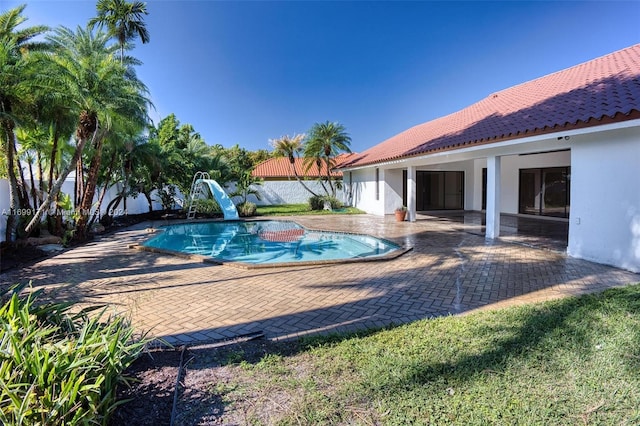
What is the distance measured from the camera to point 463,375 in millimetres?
3346

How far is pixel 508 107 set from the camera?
13914 millimetres

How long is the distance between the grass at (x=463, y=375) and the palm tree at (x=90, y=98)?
32.7ft

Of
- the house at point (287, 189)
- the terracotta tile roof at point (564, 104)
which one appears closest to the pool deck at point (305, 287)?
the terracotta tile roof at point (564, 104)

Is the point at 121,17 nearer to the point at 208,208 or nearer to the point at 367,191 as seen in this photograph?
the point at 208,208

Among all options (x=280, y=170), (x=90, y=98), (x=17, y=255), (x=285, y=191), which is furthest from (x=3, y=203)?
(x=280, y=170)

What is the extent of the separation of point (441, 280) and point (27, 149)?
13.3 meters

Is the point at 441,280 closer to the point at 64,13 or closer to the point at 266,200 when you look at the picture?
the point at 64,13

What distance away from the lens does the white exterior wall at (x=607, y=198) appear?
733cm

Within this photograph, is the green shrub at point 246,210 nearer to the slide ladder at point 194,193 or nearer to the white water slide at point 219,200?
the white water slide at point 219,200

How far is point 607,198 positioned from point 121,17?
26396mm

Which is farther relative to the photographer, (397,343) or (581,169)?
(581,169)

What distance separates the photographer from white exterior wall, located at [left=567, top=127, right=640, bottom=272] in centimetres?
733

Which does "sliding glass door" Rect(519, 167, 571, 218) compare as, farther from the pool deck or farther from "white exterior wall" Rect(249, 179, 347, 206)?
"white exterior wall" Rect(249, 179, 347, 206)

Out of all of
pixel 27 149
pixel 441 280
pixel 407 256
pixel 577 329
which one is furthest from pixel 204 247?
pixel 577 329
